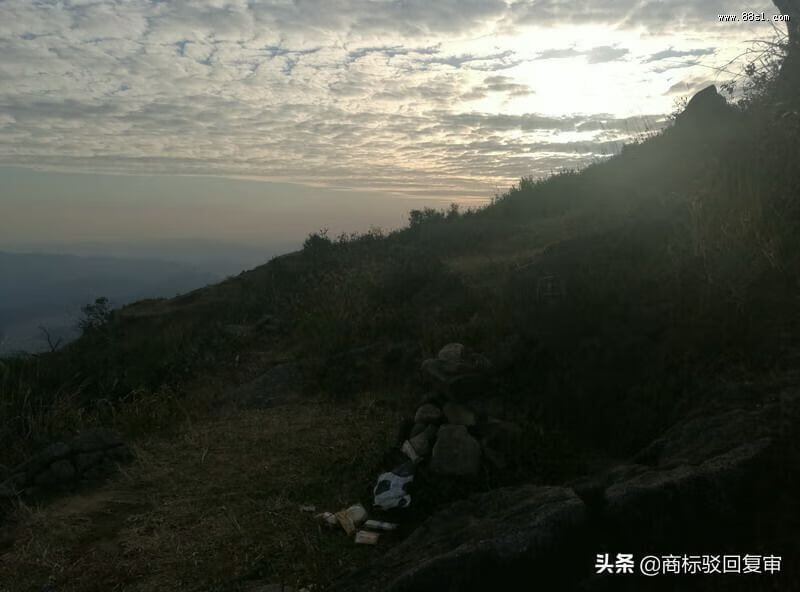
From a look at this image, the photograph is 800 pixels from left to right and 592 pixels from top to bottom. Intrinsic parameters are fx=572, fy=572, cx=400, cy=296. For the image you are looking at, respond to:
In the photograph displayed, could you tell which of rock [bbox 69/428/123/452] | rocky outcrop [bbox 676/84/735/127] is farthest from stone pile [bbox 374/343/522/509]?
rocky outcrop [bbox 676/84/735/127]

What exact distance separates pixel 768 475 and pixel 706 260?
3.82 metres

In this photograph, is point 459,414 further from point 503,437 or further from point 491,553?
point 491,553

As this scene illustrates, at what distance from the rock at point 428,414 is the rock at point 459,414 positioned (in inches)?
3.1

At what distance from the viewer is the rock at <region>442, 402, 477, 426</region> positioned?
17.4 ft

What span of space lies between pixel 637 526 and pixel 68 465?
18.3 feet

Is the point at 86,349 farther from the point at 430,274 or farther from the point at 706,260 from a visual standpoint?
the point at 706,260

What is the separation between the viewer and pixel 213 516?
16.5 feet

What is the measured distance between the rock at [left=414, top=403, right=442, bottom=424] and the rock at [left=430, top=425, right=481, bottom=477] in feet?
1.29

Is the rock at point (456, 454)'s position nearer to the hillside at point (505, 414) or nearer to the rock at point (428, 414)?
the hillside at point (505, 414)

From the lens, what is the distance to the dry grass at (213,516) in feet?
13.9

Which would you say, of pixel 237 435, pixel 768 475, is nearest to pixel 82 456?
pixel 237 435

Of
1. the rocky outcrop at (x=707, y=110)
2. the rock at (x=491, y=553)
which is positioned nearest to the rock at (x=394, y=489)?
the rock at (x=491, y=553)

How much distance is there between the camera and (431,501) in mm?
4633

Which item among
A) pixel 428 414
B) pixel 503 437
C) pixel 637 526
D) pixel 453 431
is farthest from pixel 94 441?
pixel 637 526
